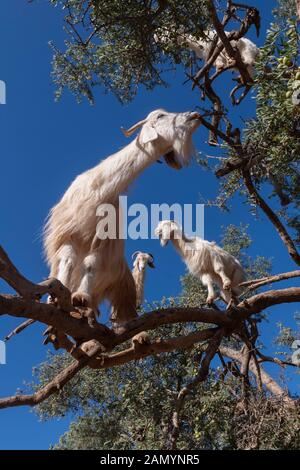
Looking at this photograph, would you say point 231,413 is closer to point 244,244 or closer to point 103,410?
point 103,410

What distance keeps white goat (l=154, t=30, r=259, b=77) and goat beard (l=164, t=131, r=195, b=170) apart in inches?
Result: 62.2

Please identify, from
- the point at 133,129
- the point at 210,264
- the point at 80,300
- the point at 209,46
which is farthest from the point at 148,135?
the point at 210,264

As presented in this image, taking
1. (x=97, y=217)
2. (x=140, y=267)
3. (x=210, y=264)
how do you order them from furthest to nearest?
1. (x=210, y=264)
2. (x=140, y=267)
3. (x=97, y=217)

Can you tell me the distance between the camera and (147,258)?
9.68 metres

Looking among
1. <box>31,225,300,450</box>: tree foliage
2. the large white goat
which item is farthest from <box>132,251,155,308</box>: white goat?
the large white goat

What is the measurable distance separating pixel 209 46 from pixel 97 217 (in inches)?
164

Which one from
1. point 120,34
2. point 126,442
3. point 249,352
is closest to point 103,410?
point 126,442

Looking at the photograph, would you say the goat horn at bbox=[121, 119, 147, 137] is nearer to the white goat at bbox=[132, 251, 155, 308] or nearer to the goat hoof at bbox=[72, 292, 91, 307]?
the goat hoof at bbox=[72, 292, 91, 307]

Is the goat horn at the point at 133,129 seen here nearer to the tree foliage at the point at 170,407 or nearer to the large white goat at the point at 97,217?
the large white goat at the point at 97,217

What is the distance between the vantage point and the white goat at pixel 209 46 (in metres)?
6.69

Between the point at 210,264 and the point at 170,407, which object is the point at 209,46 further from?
the point at 170,407

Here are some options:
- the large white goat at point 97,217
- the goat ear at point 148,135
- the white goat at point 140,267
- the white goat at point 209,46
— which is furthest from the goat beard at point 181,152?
the white goat at point 140,267

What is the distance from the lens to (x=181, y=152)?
211 inches

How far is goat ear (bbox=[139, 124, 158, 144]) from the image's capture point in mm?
5281
